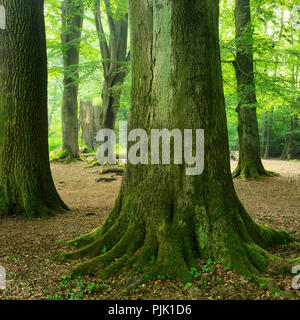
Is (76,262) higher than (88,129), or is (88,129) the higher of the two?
(88,129)

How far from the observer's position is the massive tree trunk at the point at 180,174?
4031 millimetres

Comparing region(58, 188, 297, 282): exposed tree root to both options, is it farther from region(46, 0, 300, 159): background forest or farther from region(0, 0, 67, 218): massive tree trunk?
region(46, 0, 300, 159): background forest

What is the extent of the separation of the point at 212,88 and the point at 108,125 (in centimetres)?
1198

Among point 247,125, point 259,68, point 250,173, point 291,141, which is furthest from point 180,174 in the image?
point 291,141

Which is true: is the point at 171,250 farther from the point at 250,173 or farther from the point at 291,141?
the point at 291,141

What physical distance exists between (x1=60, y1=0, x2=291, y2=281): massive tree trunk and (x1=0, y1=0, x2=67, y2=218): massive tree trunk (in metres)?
3.28

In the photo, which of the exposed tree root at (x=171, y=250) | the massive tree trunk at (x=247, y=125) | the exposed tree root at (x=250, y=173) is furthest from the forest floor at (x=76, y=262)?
the massive tree trunk at (x=247, y=125)

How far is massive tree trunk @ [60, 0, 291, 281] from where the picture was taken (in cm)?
403

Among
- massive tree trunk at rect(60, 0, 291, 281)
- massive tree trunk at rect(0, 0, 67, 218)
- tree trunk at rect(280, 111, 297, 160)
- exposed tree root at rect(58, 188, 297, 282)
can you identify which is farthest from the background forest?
exposed tree root at rect(58, 188, 297, 282)

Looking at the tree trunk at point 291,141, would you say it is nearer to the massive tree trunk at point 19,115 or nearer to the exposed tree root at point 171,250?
the massive tree trunk at point 19,115

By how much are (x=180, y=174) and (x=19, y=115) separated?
14.1 feet

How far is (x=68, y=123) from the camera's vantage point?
17109mm

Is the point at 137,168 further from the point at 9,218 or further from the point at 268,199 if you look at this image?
the point at 268,199

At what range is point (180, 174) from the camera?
416cm
